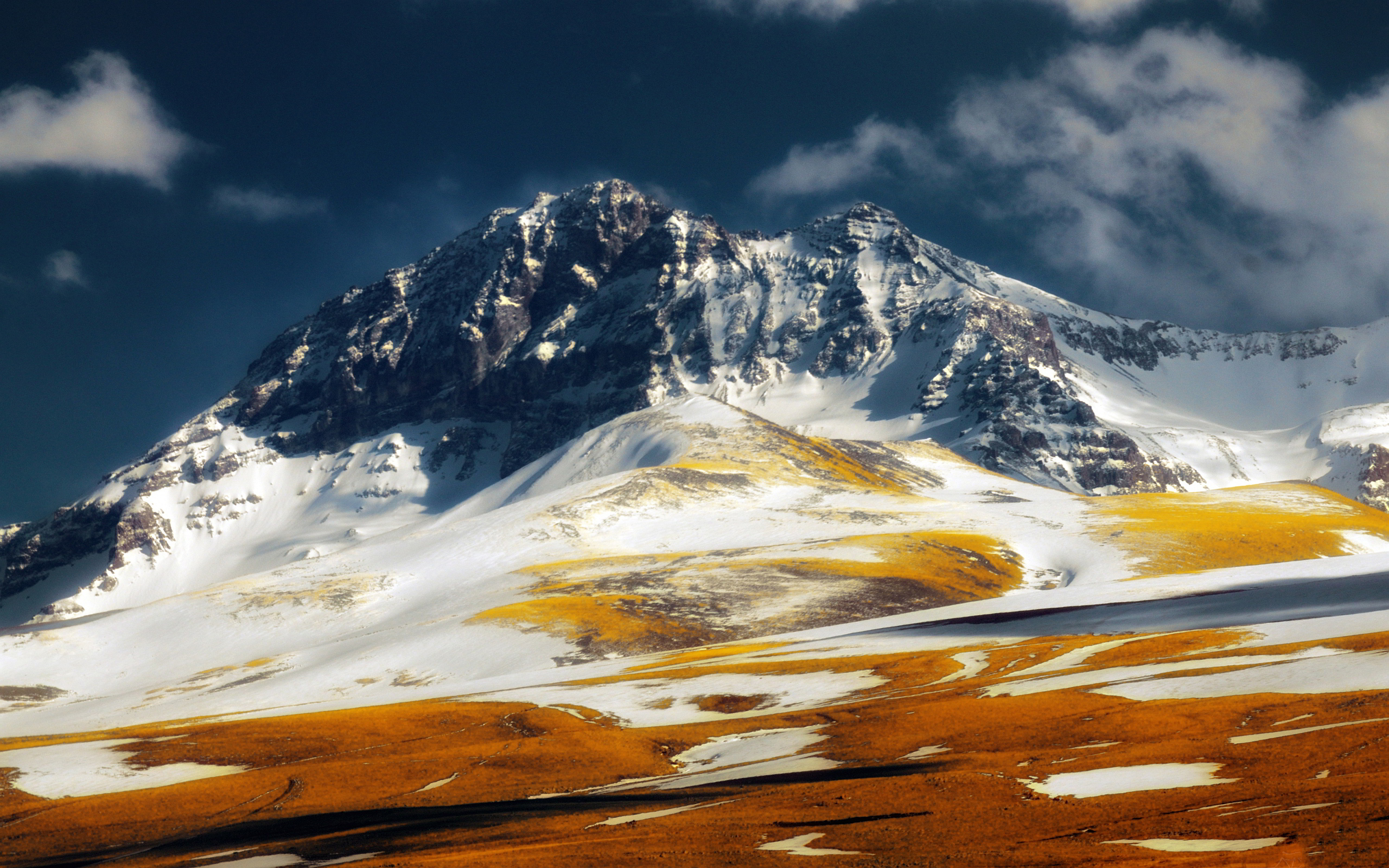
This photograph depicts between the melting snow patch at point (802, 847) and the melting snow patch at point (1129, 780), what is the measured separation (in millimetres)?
5954

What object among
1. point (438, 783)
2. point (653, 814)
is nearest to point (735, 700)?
point (438, 783)

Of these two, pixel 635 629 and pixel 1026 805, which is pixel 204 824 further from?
pixel 635 629

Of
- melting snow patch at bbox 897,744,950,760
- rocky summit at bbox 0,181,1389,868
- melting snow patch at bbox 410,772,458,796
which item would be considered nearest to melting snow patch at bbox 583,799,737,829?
rocky summit at bbox 0,181,1389,868

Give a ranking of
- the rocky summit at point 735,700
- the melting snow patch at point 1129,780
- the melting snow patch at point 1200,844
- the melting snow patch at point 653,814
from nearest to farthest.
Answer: the melting snow patch at point 1200,844 < the rocky summit at point 735,700 < the melting snow patch at point 1129,780 < the melting snow patch at point 653,814

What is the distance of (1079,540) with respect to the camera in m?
111

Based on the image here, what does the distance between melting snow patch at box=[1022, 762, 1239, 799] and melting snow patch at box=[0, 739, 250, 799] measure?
3006cm

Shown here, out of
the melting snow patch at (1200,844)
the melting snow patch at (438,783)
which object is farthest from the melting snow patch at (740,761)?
the melting snow patch at (1200,844)

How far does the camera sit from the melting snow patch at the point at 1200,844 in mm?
16703

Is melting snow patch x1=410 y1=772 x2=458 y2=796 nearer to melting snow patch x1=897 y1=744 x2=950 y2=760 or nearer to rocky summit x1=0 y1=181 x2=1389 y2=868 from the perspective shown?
rocky summit x1=0 y1=181 x2=1389 y2=868

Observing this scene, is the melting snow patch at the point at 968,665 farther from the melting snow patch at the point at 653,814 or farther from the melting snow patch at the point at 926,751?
the melting snow patch at the point at 653,814

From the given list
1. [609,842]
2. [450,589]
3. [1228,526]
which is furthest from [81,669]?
[1228,526]

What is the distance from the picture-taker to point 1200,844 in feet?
56.9

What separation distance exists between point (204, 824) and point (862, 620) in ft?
184

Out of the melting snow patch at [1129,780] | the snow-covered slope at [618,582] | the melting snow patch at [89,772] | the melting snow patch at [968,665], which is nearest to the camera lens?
the melting snow patch at [1129,780]
